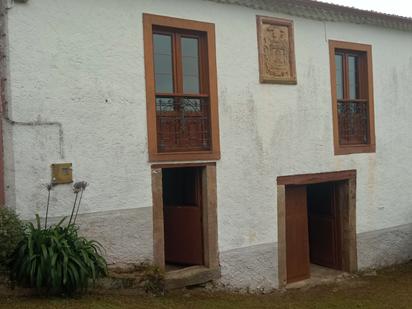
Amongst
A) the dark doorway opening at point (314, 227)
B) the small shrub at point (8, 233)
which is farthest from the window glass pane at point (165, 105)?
the dark doorway opening at point (314, 227)

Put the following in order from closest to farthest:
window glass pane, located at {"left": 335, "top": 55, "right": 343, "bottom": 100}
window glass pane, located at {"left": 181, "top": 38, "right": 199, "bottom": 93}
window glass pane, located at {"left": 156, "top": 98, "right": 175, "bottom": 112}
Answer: window glass pane, located at {"left": 156, "top": 98, "right": 175, "bottom": 112}, window glass pane, located at {"left": 181, "top": 38, "right": 199, "bottom": 93}, window glass pane, located at {"left": 335, "top": 55, "right": 343, "bottom": 100}

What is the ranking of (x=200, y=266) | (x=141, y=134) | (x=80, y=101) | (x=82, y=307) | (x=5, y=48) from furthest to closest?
1. (x=200, y=266)
2. (x=141, y=134)
3. (x=80, y=101)
4. (x=5, y=48)
5. (x=82, y=307)

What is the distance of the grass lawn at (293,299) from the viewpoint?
266 inches

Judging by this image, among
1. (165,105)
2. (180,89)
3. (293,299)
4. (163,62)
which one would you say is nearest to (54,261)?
(165,105)

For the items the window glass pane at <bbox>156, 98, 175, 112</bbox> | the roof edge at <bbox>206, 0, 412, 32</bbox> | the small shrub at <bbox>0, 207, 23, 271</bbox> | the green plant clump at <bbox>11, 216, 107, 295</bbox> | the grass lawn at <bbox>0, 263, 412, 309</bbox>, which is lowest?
the grass lawn at <bbox>0, 263, 412, 309</bbox>

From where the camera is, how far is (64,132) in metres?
7.55

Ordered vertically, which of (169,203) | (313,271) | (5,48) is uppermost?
(5,48)

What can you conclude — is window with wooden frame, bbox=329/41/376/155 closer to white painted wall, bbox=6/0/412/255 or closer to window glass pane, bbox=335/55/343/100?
window glass pane, bbox=335/55/343/100

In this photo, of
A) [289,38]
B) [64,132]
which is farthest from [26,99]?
[289,38]

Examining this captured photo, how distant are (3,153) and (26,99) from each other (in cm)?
78

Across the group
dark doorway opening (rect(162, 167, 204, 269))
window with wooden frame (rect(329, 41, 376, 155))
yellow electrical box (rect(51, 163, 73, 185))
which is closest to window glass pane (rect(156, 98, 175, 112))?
dark doorway opening (rect(162, 167, 204, 269))

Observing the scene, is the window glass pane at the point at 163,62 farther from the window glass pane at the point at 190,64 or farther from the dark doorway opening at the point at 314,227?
the dark doorway opening at the point at 314,227

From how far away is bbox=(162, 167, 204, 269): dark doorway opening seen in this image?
8992 millimetres

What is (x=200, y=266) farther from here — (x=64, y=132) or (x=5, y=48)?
(x=5, y=48)
